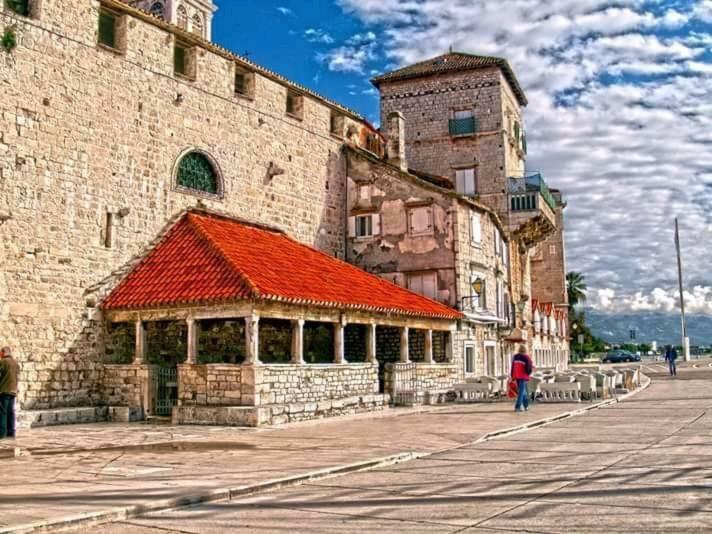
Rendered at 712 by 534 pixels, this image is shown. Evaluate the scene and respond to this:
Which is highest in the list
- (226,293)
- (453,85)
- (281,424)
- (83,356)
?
(453,85)

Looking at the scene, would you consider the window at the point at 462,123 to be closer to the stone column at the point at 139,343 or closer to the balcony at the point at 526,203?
the balcony at the point at 526,203

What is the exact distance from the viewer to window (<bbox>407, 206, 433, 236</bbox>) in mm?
27812

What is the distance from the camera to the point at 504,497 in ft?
26.8

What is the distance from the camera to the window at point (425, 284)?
2791 centimetres

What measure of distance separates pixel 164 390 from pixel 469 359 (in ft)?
41.6

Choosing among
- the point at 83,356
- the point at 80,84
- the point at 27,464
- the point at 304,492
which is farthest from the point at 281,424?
the point at 80,84

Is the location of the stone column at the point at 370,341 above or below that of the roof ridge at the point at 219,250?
below

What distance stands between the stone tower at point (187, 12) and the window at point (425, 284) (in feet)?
102

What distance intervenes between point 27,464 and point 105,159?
10.5 m

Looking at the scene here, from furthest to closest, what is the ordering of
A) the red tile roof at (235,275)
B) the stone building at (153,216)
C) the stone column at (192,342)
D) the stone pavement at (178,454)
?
the stone column at (192,342)
the red tile roof at (235,275)
the stone building at (153,216)
the stone pavement at (178,454)

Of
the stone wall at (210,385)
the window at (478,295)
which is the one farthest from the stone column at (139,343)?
the window at (478,295)

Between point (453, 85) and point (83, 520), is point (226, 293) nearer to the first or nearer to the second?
point (83, 520)

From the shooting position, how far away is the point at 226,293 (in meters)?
17.4

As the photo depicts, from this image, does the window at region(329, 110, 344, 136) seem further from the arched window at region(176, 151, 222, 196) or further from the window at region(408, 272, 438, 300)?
the arched window at region(176, 151, 222, 196)
